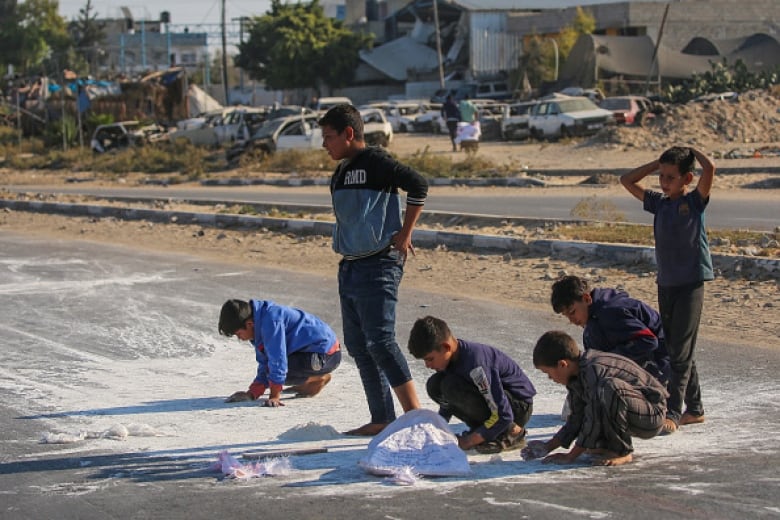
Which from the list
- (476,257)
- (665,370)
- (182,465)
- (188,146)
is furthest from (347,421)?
(188,146)

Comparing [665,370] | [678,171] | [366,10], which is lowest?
[665,370]

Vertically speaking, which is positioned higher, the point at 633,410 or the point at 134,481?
the point at 633,410

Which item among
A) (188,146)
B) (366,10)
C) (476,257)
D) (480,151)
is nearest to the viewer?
(476,257)

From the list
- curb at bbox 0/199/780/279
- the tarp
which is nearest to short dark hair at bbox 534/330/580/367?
curb at bbox 0/199/780/279

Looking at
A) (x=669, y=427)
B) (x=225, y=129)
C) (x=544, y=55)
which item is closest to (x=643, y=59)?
(x=544, y=55)

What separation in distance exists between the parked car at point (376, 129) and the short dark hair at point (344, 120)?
96.6 ft

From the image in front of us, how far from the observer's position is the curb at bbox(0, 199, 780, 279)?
10.8 metres

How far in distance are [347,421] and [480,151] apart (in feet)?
96.5

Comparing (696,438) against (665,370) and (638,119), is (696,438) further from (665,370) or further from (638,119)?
(638,119)

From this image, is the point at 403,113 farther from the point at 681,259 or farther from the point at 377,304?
the point at 377,304

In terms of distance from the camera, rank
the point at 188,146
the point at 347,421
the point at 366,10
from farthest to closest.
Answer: the point at 366,10 → the point at 188,146 → the point at 347,421

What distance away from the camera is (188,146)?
38.9 m

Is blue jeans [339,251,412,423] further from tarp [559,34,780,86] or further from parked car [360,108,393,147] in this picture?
tarp [559,34,780,86]

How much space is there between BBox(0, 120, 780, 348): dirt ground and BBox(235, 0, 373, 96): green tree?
47010 mm
